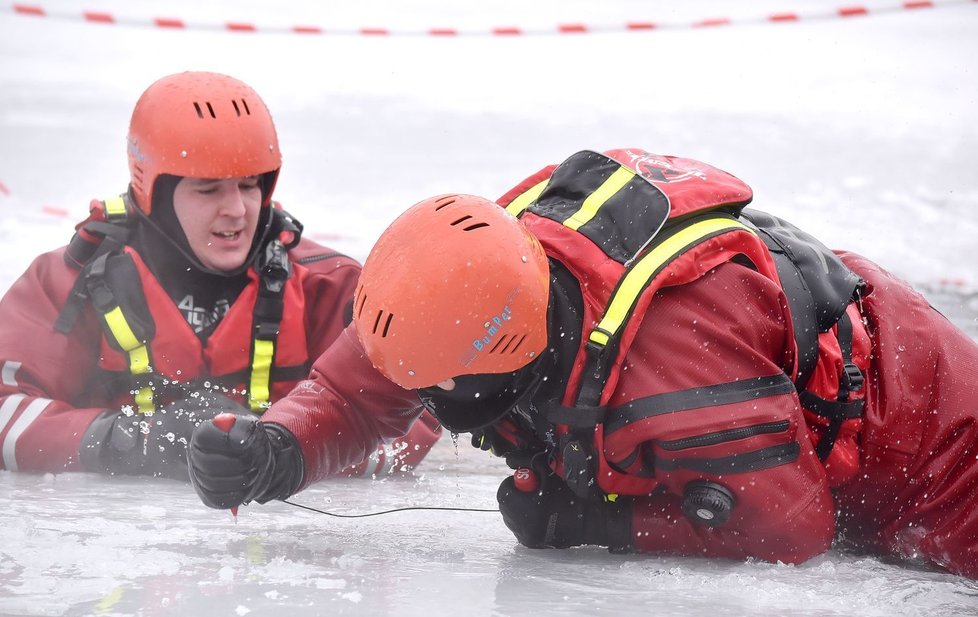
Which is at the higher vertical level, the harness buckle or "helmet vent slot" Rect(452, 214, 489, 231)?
"helmet vent slot" Rect(452, 214, 489, 231)

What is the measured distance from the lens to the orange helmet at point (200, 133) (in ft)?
12.9

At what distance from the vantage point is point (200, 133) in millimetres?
3918

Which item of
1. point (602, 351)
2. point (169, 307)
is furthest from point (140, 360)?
point (602, 351)

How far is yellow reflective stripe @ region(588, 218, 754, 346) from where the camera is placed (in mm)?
2633

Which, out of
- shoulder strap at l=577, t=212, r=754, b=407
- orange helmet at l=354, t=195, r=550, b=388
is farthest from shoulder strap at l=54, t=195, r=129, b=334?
shoulder strap at l=577, t=212, r=754, b=407

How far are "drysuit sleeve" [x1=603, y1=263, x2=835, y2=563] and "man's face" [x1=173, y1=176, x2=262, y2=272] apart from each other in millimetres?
1810

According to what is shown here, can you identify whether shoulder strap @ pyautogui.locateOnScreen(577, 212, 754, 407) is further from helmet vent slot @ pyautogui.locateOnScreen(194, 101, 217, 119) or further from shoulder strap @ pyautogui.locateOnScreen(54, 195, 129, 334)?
shoulder strap @ pyautogui.locateOnScreen(54, 195, 129, 334)

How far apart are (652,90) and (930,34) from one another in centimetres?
366

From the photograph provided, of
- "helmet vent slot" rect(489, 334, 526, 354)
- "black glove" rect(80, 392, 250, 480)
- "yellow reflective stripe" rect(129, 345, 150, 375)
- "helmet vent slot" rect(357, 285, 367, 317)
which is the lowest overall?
"black glove" rect(80, 392, 250, 480)

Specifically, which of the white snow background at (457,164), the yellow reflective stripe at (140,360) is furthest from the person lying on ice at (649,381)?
the yellow reflective stripe at (140,360)

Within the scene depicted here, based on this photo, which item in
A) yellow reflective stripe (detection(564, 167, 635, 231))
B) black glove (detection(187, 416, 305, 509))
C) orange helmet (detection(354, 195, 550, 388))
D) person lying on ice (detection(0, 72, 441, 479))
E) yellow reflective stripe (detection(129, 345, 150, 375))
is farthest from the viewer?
yellow reflective stripe (detection(129, 345, 150, 375))

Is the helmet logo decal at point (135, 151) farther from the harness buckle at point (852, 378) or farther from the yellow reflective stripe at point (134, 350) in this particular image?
the harness buckle at point (852, 378)

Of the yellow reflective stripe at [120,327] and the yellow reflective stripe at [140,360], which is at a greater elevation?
the yellow reflective stripe at [120,327]

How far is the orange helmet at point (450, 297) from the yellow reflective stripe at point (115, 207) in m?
1.87
